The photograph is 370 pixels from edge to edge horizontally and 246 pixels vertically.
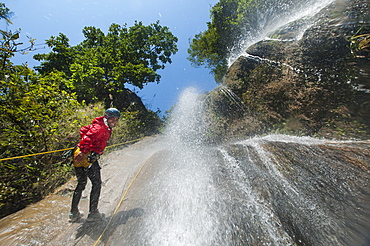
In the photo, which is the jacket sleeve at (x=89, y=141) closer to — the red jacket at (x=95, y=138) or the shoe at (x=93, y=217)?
the red jacket at (x=95, y=138)

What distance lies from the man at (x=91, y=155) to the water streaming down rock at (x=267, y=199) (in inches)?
41.7

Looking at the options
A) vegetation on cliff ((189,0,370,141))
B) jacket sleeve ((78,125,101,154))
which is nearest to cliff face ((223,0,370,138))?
vegetation on cliff ((189,0,370,141))

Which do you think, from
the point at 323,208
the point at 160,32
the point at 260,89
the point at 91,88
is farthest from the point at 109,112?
the point at 160,32

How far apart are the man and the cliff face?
7.23m

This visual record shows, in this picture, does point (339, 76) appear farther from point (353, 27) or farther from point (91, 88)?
point (91, 88)

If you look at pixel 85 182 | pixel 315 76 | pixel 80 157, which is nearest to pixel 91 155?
pixel 80 157

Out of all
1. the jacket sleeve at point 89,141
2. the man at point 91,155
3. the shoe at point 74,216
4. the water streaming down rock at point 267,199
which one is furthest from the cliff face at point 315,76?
the shoe at point 74,216

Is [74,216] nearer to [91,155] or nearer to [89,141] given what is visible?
[91,155]

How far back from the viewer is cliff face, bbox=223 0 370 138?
5.64 m

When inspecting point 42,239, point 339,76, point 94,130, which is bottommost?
point 339,76

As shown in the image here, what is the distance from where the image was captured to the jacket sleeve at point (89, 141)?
2.70 m

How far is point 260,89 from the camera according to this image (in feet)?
27.4

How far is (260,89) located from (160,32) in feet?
57.9

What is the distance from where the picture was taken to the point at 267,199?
2.79 meters
